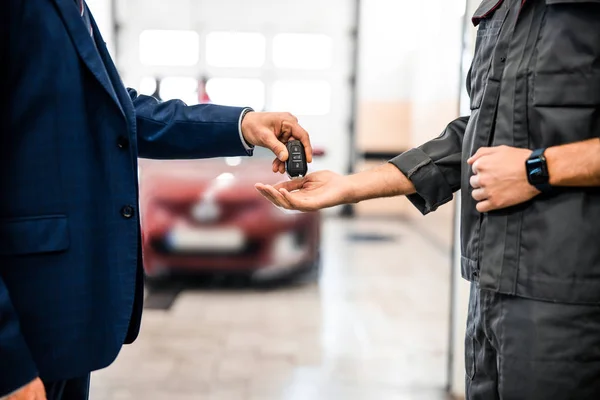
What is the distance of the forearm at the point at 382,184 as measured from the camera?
1477mm

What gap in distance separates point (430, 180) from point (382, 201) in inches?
278

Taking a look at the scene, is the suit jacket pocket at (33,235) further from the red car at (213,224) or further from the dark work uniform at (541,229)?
the red car at (213,224)

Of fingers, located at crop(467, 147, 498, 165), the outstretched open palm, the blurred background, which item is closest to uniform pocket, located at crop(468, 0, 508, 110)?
→ fingers, located at crop(467, 147, 498, 165)

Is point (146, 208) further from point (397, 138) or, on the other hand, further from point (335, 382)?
point (397, 138)

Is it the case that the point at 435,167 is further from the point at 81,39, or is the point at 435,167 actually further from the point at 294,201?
the point at 81,39

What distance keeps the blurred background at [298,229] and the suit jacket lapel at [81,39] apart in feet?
6.01

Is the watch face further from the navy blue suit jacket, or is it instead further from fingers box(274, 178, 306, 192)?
the navy blue suit jacket

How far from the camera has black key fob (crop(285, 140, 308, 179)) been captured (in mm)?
1523

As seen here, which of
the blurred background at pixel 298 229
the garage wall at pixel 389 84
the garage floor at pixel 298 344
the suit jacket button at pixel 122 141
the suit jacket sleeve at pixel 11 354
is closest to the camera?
the suit jacket sleeve at pixel 11 354

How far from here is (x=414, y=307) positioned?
4027 mm

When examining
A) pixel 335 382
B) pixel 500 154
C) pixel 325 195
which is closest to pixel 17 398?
pixel 325 195

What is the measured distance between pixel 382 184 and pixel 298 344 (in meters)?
1.99

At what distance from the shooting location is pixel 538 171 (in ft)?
3.72

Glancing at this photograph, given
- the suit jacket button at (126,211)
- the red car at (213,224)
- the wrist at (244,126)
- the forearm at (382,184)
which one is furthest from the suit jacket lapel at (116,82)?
the red car at (213,224)
